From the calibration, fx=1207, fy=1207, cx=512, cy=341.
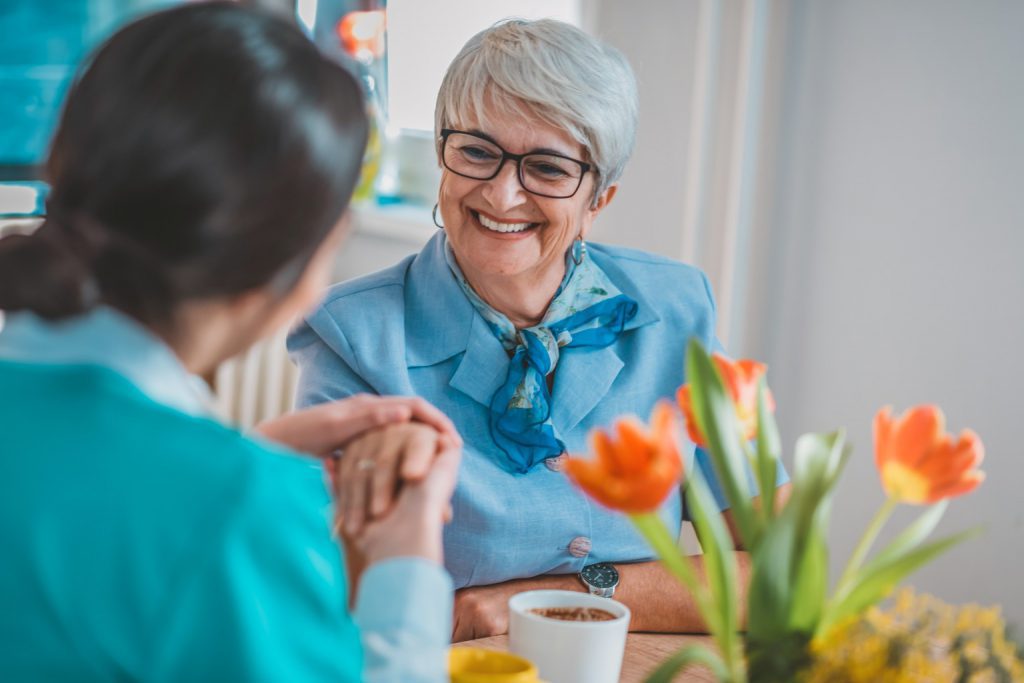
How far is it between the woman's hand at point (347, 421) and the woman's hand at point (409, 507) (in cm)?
2

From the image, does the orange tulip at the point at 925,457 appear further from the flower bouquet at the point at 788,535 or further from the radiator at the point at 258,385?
the radiator at the point at 258,385

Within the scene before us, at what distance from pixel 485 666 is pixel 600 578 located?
576 mm

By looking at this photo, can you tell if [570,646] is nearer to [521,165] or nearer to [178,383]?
[178,383]

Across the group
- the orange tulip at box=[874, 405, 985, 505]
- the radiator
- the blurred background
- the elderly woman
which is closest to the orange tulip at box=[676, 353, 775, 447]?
the orange tulip at box=[874, 405, 985, 505]

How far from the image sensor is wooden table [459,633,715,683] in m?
1.24

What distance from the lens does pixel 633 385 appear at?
5.64ft

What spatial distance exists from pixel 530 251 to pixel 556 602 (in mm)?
657

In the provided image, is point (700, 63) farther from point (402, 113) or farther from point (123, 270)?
point (123, 270)

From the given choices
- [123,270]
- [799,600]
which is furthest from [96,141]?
[799,600]

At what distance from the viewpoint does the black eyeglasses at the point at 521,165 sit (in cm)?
167

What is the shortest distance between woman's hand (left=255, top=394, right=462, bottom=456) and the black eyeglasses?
2.14ft

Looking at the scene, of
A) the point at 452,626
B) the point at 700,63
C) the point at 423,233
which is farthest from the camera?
the point at 423,233

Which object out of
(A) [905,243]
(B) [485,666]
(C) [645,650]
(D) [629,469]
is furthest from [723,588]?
(A) [905,243]

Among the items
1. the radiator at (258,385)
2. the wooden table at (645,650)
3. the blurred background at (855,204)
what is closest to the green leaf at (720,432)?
the wooden table at (645,650)
